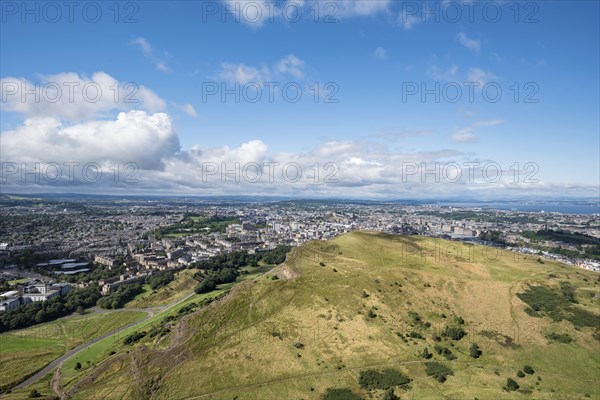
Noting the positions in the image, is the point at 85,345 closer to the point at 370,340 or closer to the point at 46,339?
the point at 46,339

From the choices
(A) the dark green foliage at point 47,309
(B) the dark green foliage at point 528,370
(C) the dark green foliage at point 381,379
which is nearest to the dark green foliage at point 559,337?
(B) the dark green foliage at point 528,370

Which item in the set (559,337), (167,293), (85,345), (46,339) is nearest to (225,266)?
(167,293)

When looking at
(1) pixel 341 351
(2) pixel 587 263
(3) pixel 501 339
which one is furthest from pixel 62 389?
(2) pixel 587 263

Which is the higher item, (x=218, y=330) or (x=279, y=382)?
(x=218, y=330)

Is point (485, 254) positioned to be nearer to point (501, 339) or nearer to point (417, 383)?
point (501, 339)

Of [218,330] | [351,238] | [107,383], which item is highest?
[351,238]

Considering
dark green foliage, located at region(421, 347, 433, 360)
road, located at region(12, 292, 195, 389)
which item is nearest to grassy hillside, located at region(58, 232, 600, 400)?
dark green foliage, located at region(421, 347, 433, 360)
